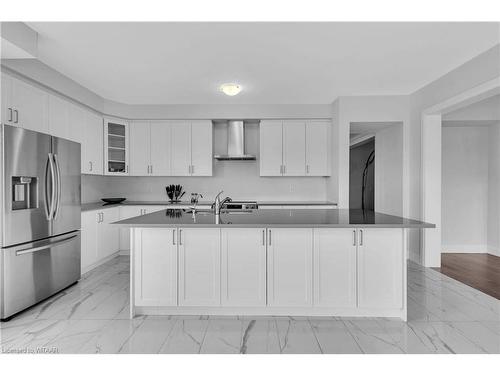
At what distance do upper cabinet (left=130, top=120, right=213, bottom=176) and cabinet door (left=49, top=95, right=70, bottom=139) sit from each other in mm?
1498

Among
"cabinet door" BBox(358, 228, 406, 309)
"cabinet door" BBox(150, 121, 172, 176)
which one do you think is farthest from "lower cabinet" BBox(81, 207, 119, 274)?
"cabinet door" BBox(358, 228, 406, 309)

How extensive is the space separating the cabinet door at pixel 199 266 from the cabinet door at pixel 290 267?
473 millimetres

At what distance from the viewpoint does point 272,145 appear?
18.3 ft

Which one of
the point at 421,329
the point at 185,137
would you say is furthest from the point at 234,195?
the point at 421,329

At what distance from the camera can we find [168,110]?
219 inches

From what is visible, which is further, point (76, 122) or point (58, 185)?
point (76, 122)

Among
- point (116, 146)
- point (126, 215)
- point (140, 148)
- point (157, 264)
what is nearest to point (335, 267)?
point (157, 264)

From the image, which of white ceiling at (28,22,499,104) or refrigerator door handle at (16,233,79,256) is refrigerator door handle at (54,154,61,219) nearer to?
refrigerator door handle at (16,233,79,256)

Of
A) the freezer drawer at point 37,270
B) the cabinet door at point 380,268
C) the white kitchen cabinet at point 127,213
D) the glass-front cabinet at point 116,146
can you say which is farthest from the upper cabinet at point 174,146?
the cabinet door at point 380,268

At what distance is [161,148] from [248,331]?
3.89 m

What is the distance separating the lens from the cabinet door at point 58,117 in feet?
12.6

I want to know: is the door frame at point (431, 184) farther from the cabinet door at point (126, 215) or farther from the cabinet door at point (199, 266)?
the cabinet door at point (126, 215)

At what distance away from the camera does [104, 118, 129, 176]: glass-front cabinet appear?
5227 millimetres

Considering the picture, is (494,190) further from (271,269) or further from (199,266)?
(199,266)
